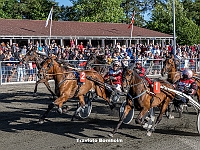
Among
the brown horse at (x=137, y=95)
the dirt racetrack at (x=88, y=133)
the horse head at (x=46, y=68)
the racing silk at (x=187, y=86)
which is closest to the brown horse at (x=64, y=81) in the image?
the horse head at (x=46, y=68)

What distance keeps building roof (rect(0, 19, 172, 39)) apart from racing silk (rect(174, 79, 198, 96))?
2394 cm

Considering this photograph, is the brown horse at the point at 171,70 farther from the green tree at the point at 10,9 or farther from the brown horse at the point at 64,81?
the green tree at the point at 10,9

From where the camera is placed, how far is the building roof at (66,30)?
112 ft

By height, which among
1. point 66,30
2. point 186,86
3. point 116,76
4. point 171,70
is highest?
point 66,30

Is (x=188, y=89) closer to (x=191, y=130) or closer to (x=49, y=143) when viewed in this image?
(x=191, y=130)

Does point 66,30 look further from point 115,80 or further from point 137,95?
point 137,95

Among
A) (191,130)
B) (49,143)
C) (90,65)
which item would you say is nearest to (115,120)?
(191,130)

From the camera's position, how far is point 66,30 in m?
38.2

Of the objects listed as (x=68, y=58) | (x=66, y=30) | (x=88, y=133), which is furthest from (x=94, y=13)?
(x=88, y=133)

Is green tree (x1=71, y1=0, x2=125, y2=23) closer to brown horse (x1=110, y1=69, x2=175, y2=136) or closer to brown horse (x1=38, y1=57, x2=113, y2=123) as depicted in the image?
brown horse (x1=38, y1=57, x2=113, y2=123)

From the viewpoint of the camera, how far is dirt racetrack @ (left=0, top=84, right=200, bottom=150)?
8508 millimetres

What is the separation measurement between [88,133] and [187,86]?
114 inches

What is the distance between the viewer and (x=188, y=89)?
9.89 metres

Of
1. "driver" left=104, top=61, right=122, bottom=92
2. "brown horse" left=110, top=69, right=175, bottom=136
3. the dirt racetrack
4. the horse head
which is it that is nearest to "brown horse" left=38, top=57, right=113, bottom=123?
the horse head
